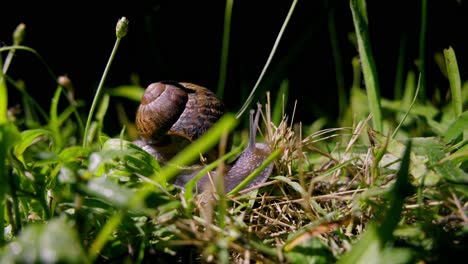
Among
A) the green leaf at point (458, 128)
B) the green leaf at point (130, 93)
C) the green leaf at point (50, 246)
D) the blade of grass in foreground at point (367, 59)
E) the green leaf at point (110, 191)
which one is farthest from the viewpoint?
the green leaf at point (130, 93)

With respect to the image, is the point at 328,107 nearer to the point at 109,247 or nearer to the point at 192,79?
the point at 192,79

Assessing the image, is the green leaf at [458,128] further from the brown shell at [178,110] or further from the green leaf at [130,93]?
the green leaf at [130,93]

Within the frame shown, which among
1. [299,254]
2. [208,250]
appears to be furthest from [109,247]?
[299,254]

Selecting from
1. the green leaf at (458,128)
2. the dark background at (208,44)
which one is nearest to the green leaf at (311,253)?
the green leaf at (458,128)

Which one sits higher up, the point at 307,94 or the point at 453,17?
the point at 453,17

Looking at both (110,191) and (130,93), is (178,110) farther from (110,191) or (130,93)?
(110,191)

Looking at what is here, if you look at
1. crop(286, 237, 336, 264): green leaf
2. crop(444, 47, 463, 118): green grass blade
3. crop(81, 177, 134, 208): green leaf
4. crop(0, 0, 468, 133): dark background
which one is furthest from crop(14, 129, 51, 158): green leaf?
crop(0, 0, 468, 133): dark background
